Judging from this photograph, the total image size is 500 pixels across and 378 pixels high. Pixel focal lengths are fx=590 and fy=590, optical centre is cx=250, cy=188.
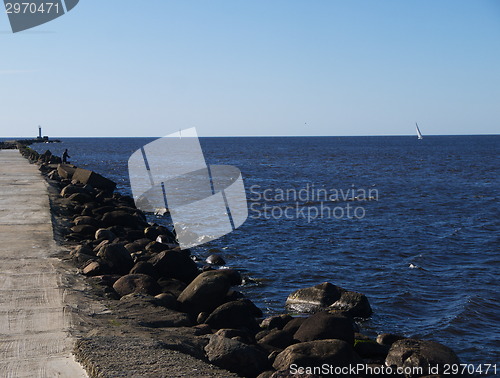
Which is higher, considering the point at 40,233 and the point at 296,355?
the point at 40,233

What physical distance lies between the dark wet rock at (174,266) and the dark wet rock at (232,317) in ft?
7.81

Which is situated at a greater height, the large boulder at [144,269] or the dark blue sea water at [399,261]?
the large boulder at [144,269]

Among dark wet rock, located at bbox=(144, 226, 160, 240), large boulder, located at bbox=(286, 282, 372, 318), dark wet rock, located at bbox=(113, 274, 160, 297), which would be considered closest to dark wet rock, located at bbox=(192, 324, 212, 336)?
dark wet rock, located at bbox=(113, 274, 160, 297)

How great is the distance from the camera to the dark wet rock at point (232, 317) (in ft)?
25.8

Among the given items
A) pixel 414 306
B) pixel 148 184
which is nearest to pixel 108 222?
pixel 414 306

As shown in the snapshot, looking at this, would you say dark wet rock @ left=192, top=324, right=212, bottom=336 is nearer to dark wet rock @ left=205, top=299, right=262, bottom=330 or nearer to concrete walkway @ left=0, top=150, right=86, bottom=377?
dark wet rock @ left=205, top=299, right=262, bottom=330

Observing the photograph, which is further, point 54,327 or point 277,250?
point 277,250

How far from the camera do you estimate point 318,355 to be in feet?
20.7

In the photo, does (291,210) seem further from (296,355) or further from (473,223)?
(296,355)

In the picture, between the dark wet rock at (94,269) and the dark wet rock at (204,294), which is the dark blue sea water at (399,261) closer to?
the dark wet rock at (204,294)

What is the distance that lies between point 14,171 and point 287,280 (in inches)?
751

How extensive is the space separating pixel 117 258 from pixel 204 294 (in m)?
2.17

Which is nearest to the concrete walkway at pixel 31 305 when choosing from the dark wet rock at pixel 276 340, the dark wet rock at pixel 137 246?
the dark wet rock at pixel 137 246

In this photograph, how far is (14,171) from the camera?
1070 inches
